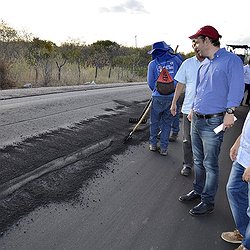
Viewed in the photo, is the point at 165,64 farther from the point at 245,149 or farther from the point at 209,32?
the point at 245,149

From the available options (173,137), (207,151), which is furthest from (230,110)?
(173,137)

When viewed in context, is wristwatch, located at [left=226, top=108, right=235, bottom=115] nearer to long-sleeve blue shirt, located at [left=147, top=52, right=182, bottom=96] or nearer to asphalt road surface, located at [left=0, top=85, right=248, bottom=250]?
asphalt road surface, located at [left=0, top=85, right=248, bottom=250]

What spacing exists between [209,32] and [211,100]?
67 cm

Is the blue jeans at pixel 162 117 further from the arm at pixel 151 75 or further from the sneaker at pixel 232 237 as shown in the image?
the sneaker at pixel 232 237

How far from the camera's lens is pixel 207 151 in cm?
330

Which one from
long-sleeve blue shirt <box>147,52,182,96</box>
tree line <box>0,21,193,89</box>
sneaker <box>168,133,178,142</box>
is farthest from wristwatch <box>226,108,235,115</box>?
tree line <box>0,21,193,89</box>

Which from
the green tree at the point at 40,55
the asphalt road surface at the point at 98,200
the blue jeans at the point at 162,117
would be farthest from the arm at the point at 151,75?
the green tree at the point at 40,55

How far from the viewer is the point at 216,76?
3.09 metres

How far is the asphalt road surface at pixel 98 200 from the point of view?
284cm

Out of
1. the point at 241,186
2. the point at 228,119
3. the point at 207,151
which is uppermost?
the point at 228,119

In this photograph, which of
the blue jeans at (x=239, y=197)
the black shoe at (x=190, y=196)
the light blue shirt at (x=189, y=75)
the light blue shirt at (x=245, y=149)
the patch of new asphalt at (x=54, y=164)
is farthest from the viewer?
the light blue shirt at (x=189, y=75)

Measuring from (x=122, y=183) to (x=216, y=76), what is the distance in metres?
1.88

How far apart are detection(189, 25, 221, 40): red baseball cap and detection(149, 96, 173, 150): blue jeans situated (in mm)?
2177

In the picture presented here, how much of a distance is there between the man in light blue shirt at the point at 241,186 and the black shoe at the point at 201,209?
21.0 inches
